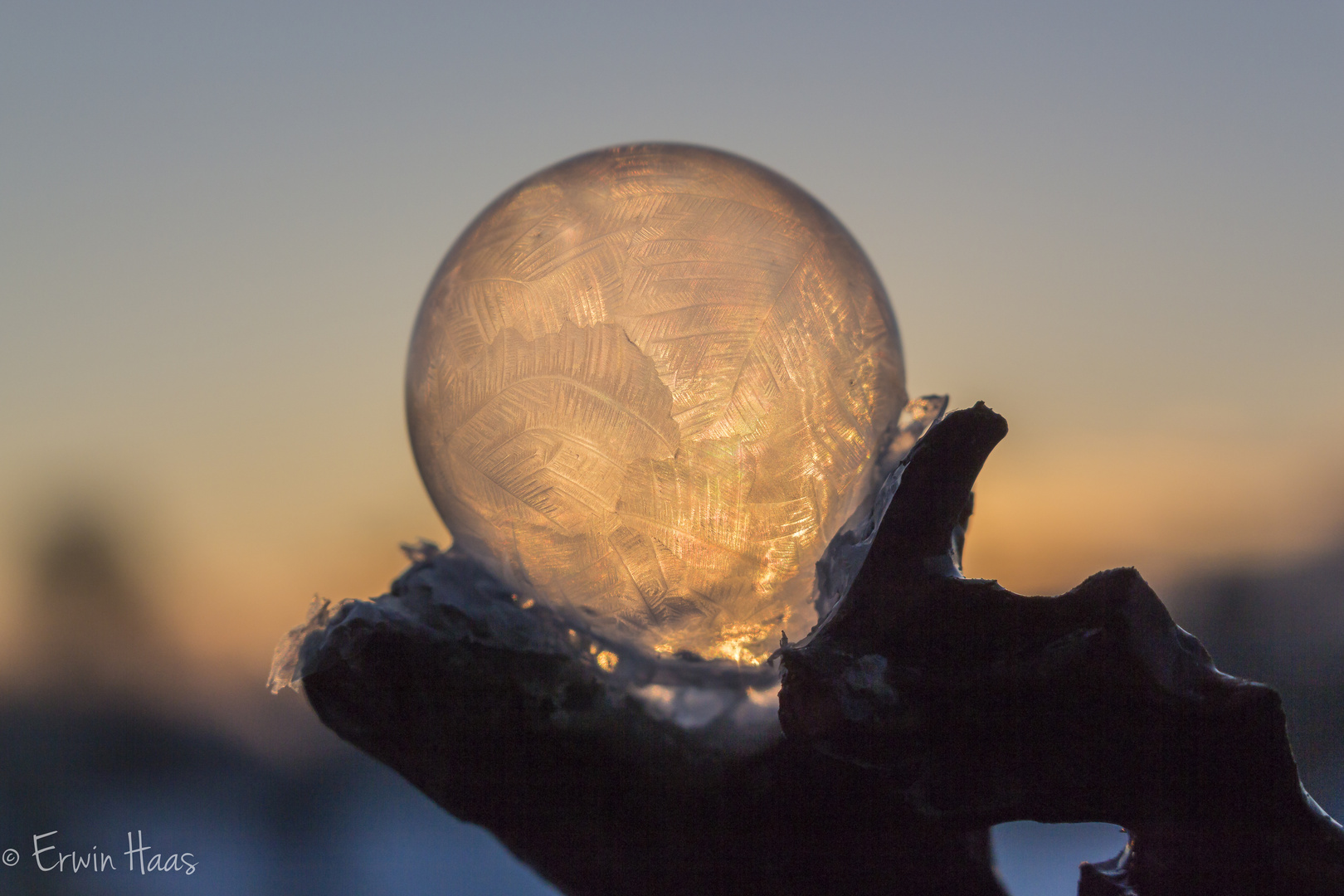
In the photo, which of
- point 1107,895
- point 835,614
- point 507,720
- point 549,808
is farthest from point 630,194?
point 1107,895

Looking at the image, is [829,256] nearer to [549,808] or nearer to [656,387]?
[656,387]

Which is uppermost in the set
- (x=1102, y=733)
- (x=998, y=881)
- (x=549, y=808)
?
(x=1102, y=733)

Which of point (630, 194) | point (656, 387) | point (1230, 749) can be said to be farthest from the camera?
point (630, 194)

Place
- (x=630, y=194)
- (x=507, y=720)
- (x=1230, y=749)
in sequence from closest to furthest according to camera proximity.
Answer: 1. (x=1230, y=749)
2. (x=630, y=194)
3. (x=507, y=720)

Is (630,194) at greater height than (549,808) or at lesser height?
greater

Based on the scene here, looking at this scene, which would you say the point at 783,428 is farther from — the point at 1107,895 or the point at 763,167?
the point at 1107,895

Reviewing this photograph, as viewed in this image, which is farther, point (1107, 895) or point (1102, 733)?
point (1107, 895)
